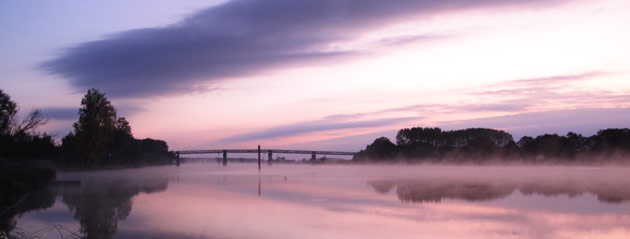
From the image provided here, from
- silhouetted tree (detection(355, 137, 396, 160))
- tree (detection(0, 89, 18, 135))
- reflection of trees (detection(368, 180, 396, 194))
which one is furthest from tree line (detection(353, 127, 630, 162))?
tree (detection(0, 89, 18, 135))

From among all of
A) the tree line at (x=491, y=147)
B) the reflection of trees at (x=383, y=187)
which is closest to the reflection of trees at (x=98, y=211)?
the reflection of trees at (x=383, y=187)

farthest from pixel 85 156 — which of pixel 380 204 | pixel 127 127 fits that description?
pixel 380 204

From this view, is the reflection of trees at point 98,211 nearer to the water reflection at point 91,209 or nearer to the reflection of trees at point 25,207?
the water reflection at point 91,209

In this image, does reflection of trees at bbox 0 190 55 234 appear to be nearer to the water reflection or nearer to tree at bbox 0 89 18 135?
the water reflection

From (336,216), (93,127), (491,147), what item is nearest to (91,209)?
(336,216)

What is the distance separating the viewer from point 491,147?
142m

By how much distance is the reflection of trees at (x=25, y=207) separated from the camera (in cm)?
2149

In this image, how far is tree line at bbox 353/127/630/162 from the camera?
119m

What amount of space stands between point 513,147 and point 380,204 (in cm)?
11849

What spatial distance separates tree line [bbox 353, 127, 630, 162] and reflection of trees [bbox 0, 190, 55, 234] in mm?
108092

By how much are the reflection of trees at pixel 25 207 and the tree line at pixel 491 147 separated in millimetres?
108092

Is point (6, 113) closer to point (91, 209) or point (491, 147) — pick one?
point (91, 209)

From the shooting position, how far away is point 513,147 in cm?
13788

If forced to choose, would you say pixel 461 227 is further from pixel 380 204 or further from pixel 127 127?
pixel 127 127
